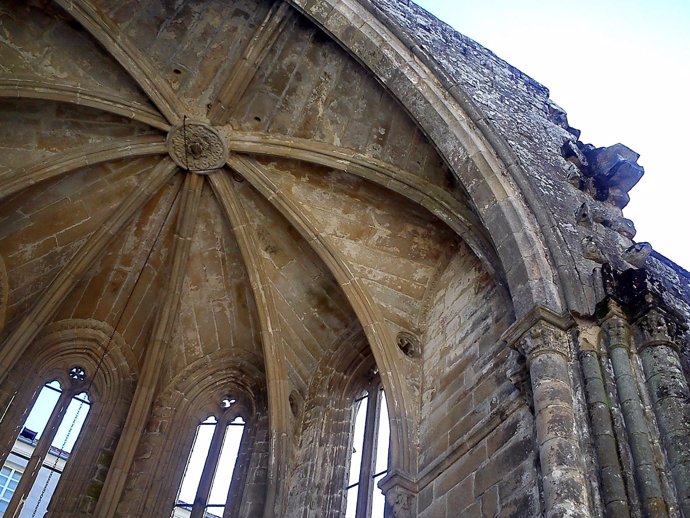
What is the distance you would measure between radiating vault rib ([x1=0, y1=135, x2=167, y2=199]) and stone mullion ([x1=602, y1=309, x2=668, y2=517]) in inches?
212

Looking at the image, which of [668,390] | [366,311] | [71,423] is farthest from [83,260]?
[668,390]

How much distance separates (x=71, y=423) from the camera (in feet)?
26.7

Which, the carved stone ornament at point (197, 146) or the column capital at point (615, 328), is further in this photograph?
the carved stone ornament at point (197, 146)

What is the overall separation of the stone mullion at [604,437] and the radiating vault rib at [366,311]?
2077 mm

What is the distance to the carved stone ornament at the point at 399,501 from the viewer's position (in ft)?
19.6

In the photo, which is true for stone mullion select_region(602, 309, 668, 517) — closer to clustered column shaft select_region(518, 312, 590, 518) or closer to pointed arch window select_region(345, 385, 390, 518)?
clustered column shaft select_region(518, 312, 590, 518)

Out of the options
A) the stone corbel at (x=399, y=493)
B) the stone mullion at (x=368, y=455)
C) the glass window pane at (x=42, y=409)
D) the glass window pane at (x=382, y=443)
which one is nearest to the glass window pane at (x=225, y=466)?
the stone mullion at (x=368, y=455)

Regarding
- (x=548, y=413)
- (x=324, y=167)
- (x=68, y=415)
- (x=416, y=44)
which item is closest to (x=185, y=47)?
(x=324, y=167)

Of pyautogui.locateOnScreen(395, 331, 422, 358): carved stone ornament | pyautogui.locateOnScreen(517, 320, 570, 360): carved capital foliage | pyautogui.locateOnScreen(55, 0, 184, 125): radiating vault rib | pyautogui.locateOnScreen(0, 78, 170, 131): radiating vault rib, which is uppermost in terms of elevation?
pyautogui.locateOnScreen(55, 0, 184, 125): radiating vault rib

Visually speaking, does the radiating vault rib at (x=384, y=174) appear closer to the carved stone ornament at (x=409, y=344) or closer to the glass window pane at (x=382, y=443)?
the carved stone ornament at (x=409, y=344)

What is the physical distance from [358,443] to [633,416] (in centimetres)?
378

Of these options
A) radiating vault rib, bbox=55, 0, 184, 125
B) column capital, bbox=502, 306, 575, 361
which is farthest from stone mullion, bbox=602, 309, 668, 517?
radiating vault rib, bbox=55, 0, 184, 125

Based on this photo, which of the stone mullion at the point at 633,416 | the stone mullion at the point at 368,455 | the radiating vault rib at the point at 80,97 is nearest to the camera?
the stone mullion at the point at 633,416

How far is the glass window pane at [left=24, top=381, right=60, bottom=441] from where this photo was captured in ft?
26.0
